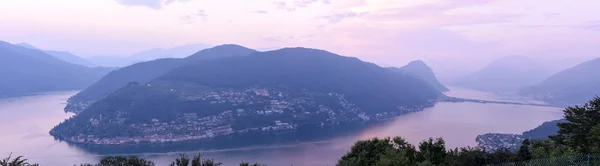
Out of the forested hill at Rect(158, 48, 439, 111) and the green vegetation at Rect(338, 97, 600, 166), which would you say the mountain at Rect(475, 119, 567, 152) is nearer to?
the green vegetation at Rect(338, 97, 600, 166)

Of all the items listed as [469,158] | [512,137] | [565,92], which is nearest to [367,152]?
[469,158]

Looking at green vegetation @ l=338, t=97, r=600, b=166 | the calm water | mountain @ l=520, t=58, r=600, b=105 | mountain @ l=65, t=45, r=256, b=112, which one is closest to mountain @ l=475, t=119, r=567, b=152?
the calm water

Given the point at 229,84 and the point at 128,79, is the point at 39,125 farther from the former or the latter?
the point at 128,79

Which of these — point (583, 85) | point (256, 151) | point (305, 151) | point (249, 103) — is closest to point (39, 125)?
point (249, 103)

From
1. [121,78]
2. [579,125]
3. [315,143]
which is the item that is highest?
[121,78]

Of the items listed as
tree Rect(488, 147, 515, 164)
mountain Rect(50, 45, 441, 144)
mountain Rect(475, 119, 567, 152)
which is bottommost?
mountain Rect(475, 119, 567, 152)

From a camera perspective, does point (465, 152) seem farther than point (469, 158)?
Yes

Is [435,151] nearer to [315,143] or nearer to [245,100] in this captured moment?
[315,143]
